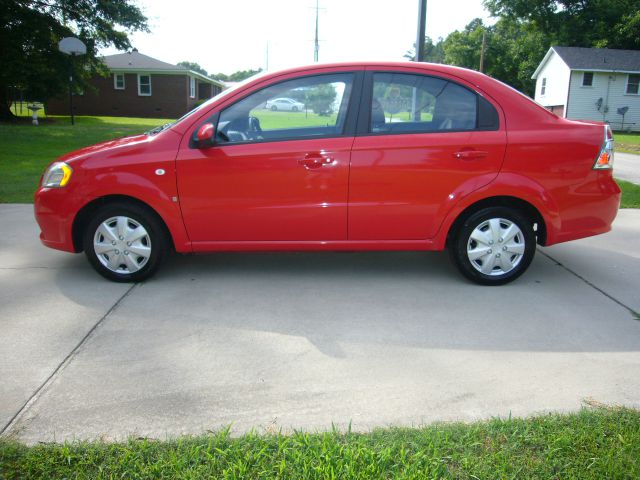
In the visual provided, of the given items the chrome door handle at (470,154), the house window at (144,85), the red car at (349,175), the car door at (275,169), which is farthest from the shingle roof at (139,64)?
the chrome door handle at (470,154)

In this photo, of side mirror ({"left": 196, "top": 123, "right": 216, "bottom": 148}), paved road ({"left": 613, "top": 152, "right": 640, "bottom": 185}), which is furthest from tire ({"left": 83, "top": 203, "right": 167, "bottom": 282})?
paved road ({"left": 613, "top": 152, "right": 640, "bottom": 185})

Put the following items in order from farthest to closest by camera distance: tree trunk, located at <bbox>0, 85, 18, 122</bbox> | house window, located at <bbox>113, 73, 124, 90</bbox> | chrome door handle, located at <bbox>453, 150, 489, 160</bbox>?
1. house window, located at <bbox>113, 73, 124, 90</bbox>
2. tree trunk, located at <bbox>0, 85, 18, 122</bbox>
3. chrome door handle, located at <bbox>453, 150, 489, 160</bbox>

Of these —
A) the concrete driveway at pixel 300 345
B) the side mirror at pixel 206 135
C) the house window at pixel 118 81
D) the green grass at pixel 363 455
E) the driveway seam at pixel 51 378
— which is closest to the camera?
the green grass at pixel 363 455

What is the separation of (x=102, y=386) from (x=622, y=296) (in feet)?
13.2

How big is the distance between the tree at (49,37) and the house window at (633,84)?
111ft

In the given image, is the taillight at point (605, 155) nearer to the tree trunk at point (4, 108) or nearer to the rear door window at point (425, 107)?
the rear door window at point (425, 107)

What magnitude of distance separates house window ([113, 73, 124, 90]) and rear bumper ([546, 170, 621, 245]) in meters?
39.5

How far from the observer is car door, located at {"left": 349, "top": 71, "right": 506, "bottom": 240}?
4.61m

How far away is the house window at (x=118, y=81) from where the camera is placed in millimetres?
39281

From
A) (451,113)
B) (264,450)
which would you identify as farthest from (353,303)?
(264,450)

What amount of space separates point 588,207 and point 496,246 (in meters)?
0.84

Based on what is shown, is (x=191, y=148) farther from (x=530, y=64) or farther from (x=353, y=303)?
(x=530, y=64)

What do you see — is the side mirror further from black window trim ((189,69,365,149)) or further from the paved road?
the paved road

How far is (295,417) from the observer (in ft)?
9.40
